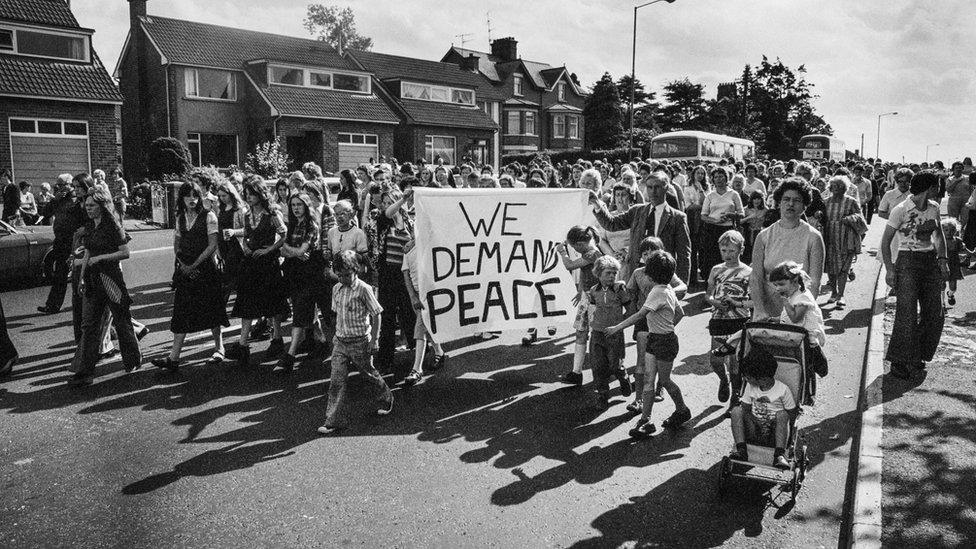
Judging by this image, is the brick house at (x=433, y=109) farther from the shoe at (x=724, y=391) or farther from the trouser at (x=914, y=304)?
the shoe at (x=724, y=391)

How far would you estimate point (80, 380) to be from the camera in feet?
22.7

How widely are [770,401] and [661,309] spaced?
1230mm

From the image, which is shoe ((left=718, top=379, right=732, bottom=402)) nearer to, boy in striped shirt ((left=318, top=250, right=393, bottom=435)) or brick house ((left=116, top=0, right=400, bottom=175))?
boy in striped shirt ((left=318, top=250, right=393, bottom=435))

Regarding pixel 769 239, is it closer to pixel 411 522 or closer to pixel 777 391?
pixel 777 391

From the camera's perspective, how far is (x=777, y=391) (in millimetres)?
4727

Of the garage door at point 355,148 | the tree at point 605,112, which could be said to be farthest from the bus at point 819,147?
the garage door at point 355,148

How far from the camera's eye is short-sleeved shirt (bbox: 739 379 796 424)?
4.70 meters

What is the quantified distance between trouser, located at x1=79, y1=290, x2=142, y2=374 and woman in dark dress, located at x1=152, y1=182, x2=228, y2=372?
0.26 meters

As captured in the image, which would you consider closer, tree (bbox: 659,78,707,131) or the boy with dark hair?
the boy with dark hair

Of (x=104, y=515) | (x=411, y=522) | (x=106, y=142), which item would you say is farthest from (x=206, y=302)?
(x=106, y=142)

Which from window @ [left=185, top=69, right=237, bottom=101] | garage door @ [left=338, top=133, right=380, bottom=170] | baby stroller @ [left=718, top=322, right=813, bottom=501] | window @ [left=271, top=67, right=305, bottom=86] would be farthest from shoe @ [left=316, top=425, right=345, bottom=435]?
window @ [left=271, top=67, right=305, bottom=86]

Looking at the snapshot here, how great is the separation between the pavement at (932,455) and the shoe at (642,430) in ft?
5.10

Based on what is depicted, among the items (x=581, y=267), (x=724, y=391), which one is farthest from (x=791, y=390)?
(x=581, y=267)

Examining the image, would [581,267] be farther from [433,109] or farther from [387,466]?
[433,109]
